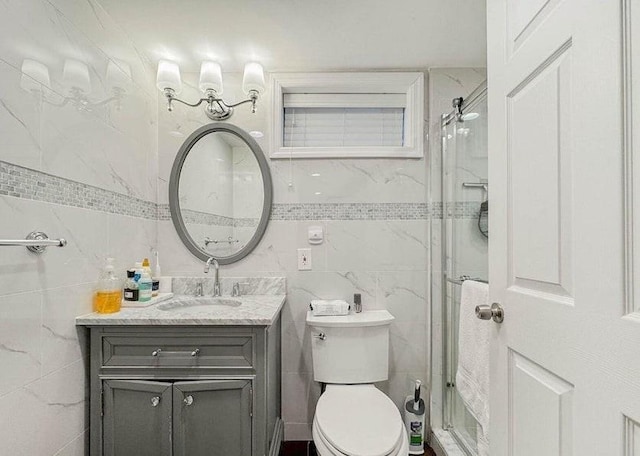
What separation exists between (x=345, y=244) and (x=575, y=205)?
4.54ft

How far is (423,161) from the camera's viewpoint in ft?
6.47

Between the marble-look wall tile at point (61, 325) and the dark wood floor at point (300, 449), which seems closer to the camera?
the marble-look wall tile at point (61, 325)

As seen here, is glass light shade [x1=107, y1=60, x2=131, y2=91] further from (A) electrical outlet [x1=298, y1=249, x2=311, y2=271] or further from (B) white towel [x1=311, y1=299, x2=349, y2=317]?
(B) white towel [x1=311, y1=299, x2=349, y2=317]

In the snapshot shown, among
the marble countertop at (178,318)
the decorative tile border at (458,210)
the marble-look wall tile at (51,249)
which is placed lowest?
the marble countertop at (178,318)

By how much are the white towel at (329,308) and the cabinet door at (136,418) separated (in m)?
0.77

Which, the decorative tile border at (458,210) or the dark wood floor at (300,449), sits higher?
the decorative tile border at (458,210)

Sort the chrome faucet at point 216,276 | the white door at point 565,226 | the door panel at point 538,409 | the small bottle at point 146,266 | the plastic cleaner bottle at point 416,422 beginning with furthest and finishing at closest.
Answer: the chrome faucet at point 216,276 < the plastic cleaner bottle at point 416,422 < the small bottle at point 146,266 < the door panel at point 538,409 < the white door at point 565,226

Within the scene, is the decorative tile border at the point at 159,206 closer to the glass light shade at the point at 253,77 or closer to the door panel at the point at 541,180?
the glass light shade at the point at 253,77

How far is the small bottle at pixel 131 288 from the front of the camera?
1576mm

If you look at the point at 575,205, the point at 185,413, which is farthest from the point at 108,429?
the point at 575,205

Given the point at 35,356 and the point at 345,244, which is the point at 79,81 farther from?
the point at 345,244

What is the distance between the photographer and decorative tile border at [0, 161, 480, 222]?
110 cm

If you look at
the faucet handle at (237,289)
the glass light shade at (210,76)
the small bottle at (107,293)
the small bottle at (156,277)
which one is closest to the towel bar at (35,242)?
the small bottle at (107,293)

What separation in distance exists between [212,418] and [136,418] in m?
0.31
